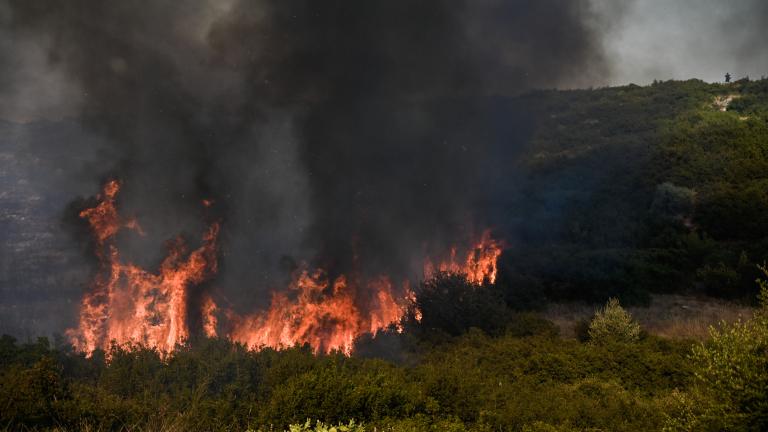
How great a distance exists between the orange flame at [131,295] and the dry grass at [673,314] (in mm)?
15526

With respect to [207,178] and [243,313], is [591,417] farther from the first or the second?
[207,178]

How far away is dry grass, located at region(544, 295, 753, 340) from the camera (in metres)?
17.1

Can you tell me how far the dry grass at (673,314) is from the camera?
17078 millimetres

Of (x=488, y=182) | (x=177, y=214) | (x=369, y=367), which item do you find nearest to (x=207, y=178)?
(x=177, y=214)

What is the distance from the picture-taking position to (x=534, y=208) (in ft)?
138

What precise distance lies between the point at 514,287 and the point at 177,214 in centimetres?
1673

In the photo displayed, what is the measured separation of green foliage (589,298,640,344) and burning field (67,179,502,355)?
6882 mm

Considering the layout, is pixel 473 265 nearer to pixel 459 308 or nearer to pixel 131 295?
A: pixel 459 308

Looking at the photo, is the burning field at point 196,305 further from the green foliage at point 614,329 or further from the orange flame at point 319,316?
the green foliage at point 614,329

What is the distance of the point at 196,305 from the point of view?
1873 centimetres

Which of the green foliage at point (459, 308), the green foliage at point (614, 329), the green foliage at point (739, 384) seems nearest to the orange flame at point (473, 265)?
the green foliage at point (459, 308)

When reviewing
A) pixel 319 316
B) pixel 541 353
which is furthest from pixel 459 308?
pixel 319 316

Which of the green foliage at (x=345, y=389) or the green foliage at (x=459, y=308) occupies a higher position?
the green foliage at (x=459, y=308)

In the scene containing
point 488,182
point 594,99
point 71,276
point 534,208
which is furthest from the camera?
point 594,99
